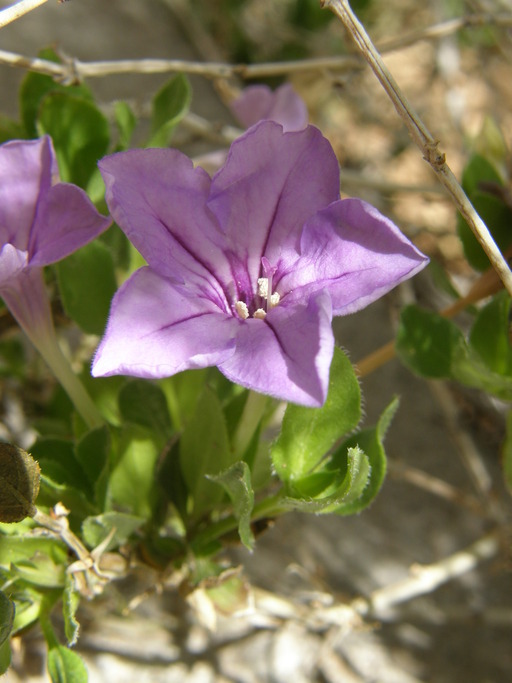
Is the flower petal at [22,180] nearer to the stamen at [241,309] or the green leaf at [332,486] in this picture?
the stamen at [241,309]

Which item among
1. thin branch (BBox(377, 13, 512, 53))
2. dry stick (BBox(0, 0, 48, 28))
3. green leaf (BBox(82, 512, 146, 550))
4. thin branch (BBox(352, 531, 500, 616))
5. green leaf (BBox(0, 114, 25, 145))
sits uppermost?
dry stick (BBox(0, 0, 48, 28))

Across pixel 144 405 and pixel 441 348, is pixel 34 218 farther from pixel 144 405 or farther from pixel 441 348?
pixel 441 348

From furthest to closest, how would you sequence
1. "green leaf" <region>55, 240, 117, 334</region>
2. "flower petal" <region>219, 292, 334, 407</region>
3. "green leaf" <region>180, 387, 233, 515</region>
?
"green leaf" <region>55, 240, 117, 334</region> → "green leaf" <region>180, 387, 233, 515</region> → "flower petal" <region>219, 292, 334, 407</region>

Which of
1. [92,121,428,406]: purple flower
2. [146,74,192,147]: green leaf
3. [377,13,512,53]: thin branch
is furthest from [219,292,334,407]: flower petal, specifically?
[377,13,512,53]: thin branch

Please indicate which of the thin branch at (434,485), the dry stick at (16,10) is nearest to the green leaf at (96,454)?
the dry stick at (16,10)

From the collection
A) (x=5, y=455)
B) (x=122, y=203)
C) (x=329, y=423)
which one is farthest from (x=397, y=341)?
(x=5, y=455)

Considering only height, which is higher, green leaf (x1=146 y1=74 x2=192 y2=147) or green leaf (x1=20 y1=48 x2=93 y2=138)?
green leaf (x1=20 y1=48 x2=93 y2=138)

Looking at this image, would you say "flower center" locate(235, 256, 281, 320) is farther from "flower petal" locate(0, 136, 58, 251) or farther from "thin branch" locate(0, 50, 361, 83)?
"thin branch" locate(0, 50, 361, 83)

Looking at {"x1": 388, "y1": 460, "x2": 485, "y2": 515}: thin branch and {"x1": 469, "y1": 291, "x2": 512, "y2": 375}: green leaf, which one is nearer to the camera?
{"x1": 469, "y1": 291, "x2": 512, "y2": 375}: green leaf
